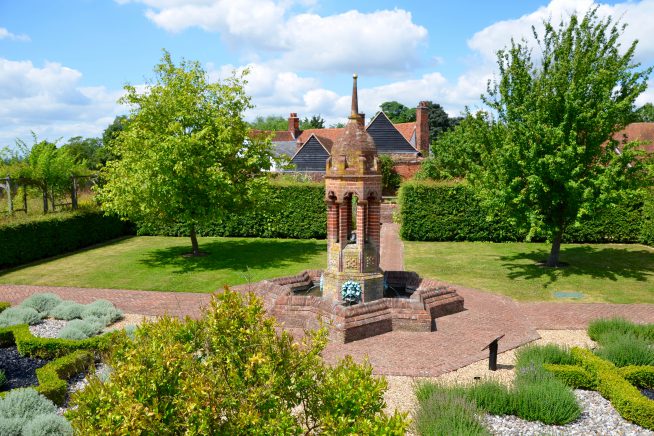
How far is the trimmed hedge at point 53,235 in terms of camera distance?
68.1 ft

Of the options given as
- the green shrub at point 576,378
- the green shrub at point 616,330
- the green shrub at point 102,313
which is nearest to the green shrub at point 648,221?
the green shrub at point 616,330

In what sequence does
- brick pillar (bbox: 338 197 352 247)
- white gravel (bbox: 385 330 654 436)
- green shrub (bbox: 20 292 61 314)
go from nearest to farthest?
white gravel (bbox: 385 330 654 436), green shrub (bbox: 20 292 61 314), brick pillar (bbox: 338 197 352 247)

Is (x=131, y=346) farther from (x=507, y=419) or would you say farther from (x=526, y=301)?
(x=526, y=301)

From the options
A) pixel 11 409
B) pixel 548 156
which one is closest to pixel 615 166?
pixel 548 156

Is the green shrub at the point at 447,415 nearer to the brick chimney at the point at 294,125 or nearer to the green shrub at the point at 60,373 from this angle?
the green shrub at the point at 60,373

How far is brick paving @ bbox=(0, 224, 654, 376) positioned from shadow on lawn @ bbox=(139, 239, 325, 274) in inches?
157

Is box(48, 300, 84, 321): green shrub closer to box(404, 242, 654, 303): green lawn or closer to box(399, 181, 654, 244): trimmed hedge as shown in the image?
box(404, 242, 654, 303): green lawn

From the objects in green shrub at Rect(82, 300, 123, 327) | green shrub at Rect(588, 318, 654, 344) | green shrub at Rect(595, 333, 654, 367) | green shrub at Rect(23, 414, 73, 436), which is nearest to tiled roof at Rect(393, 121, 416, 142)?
green shrub at Rect(588, 318, 654, 344)

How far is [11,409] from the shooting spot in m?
7.69

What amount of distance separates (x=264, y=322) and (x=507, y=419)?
4.92 metres

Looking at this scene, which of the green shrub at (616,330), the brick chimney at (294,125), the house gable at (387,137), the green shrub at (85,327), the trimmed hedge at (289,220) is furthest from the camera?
the brick chimney at (294,125)

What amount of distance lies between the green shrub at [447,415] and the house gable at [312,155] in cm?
4169

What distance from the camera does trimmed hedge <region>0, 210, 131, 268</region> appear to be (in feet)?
68.1

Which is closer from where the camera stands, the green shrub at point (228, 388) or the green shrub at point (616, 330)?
the green shrub at point (228, 388)
